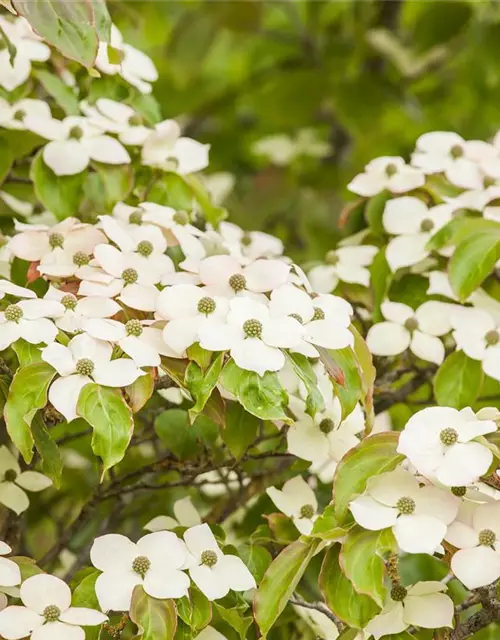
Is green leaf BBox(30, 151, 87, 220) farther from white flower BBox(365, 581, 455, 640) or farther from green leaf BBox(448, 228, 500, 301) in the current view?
white flower BBox(365, 581, 455, 640)

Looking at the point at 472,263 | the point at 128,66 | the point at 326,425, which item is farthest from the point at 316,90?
the point at 326,425

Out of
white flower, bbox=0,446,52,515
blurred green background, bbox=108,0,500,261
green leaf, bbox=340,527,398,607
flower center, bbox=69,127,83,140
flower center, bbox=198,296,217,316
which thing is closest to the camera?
green leaf, bbox=340,527,398,607

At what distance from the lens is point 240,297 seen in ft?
2.60

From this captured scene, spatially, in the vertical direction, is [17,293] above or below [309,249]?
above

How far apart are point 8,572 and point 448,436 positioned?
34 cm

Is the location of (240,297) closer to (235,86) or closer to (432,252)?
(432,252)

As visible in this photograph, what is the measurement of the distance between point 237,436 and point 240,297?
0.13 metres

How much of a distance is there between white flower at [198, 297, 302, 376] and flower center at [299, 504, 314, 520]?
199mm

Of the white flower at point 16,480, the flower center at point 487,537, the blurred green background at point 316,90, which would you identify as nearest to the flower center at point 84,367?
the white flower at point 16,480

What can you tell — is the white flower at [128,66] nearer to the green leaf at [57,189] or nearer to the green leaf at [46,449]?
the green leaf at [57,189]

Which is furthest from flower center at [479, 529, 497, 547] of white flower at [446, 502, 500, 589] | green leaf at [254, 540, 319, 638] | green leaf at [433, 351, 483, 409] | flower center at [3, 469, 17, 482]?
flower center at [3, 469, 17, 482]

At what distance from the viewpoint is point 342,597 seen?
706mm

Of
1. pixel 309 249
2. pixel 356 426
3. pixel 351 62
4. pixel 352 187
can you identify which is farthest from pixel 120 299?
pixel 351 62

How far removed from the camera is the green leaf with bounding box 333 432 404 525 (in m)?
0.72
